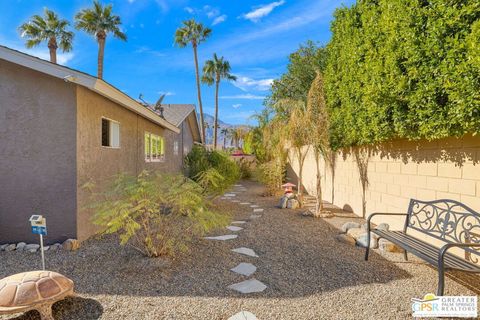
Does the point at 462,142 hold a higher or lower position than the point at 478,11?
lower

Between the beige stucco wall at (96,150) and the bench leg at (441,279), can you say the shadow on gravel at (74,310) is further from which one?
the bench leg at (441,279)

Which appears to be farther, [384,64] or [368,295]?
[384,64]

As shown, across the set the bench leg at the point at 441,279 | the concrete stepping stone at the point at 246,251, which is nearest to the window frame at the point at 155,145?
the concrete stepping stone at the point at 246,251

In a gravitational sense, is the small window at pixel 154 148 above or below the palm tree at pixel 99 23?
below

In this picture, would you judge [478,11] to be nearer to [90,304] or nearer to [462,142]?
[462,142]

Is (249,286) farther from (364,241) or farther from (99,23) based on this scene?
(99,23)

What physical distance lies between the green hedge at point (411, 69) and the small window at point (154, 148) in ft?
21.6

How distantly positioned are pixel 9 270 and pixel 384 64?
7009 millimetres

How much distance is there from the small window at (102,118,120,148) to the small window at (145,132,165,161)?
2437mm

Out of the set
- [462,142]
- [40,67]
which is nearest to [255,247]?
[462,142]

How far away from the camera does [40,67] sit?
4.68 metres

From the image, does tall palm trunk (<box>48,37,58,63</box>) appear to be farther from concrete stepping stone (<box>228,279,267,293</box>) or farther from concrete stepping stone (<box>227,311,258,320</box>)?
concrete stepping stone (<box>227,311,258,320</box>)

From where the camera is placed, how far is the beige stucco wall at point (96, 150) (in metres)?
5.03

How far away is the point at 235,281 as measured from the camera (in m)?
3.49
